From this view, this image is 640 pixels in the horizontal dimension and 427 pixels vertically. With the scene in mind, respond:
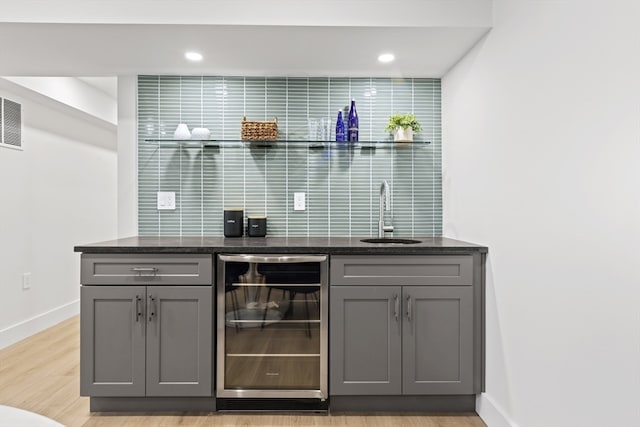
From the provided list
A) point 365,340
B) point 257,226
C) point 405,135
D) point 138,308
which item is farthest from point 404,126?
point 138,308

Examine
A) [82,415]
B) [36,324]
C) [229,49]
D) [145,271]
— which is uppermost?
[229,49]

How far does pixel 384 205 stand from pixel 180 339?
1559 millimetres

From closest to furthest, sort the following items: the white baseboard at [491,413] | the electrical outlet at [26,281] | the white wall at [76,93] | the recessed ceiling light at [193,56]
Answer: the white baseboard at [491,413], the recessed ceiling light at [193,56], the white wall at [76,93], the electrical outlet at [26,281]

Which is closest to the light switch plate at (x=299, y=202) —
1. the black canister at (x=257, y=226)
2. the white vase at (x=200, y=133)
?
the black canister at (x=257, y=226)

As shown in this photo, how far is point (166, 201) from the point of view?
291 cm

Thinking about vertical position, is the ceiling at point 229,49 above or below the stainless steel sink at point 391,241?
above

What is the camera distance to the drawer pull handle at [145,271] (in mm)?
2240

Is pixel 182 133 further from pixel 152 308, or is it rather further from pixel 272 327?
pixel 272 327

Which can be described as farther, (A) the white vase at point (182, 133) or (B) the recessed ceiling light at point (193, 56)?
(A) the white vase at point (182, 133)

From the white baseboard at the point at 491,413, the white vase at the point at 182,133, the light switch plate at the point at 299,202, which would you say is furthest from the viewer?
the light switch plate at the point at 299,202

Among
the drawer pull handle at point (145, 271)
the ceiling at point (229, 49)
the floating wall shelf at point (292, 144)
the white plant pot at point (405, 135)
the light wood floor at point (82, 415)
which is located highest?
the ceiling at point (229, 49)

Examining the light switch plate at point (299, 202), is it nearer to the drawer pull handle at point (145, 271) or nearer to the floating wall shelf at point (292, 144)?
the floating wall shelf at point (292, 144)

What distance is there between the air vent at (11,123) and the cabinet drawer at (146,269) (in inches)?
78.2

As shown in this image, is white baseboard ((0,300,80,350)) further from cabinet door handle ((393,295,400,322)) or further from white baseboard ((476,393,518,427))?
white baseboard ((476,393,518,427))
